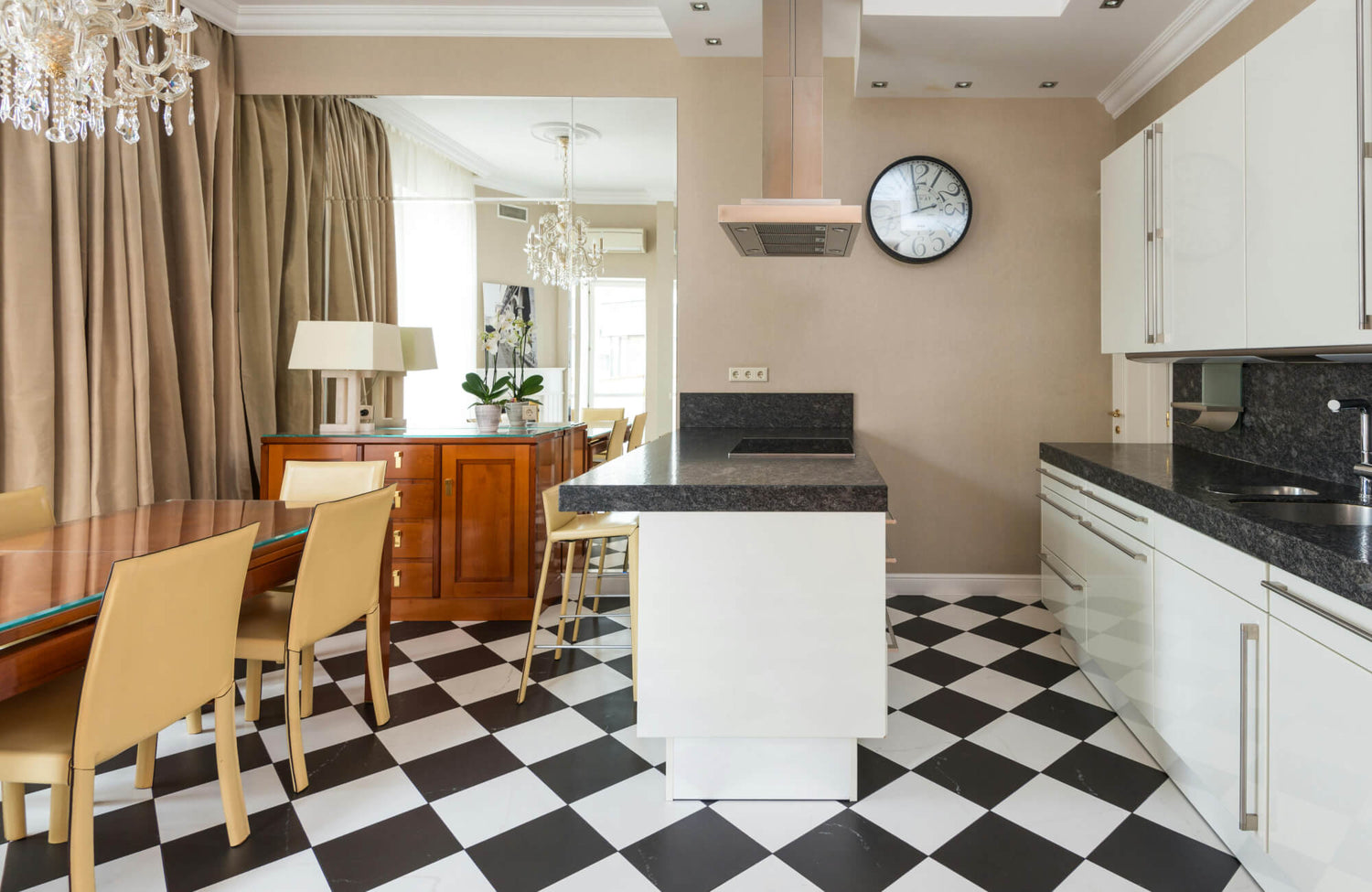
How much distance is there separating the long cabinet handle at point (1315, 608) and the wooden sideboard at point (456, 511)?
2.72 meters

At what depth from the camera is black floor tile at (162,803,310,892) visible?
1.70m

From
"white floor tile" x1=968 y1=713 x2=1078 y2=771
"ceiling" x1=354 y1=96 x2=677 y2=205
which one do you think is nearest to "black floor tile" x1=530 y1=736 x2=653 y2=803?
"white floor tile" x1=968 y1=713 x2=1078 y2=771

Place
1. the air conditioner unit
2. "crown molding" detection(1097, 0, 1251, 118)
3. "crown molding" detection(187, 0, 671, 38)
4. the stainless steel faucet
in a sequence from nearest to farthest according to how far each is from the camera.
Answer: the stainless steel faucet → "crown molding" detection(1097, 0, 1251, 118) → "crown molding" detection(187, 0, 671, 38) → the air conditioner unit

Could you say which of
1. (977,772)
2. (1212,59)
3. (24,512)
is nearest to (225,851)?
(24,512)

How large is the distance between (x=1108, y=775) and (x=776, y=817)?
986 mm

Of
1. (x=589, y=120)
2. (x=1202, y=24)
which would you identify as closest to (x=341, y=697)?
(x=589, y=120)

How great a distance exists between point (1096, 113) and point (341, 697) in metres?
4.25

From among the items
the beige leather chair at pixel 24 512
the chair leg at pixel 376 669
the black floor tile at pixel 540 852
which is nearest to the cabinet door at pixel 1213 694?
the black floor tile at pixel 540 852

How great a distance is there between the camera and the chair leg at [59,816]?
1809 mm

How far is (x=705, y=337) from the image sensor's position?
3773 millimetres

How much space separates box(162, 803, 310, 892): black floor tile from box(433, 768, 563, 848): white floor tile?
13.9 inches

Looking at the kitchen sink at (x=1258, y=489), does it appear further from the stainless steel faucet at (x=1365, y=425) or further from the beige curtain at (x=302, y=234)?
the beige curtain at (x=302, y=234)

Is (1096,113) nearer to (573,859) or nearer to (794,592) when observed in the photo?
(794,592)

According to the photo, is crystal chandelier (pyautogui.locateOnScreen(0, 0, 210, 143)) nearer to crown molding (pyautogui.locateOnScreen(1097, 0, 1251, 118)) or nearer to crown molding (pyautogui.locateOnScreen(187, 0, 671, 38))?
crown molding (pyautogui.locateOnScreen(187, 0, 671, 38))
